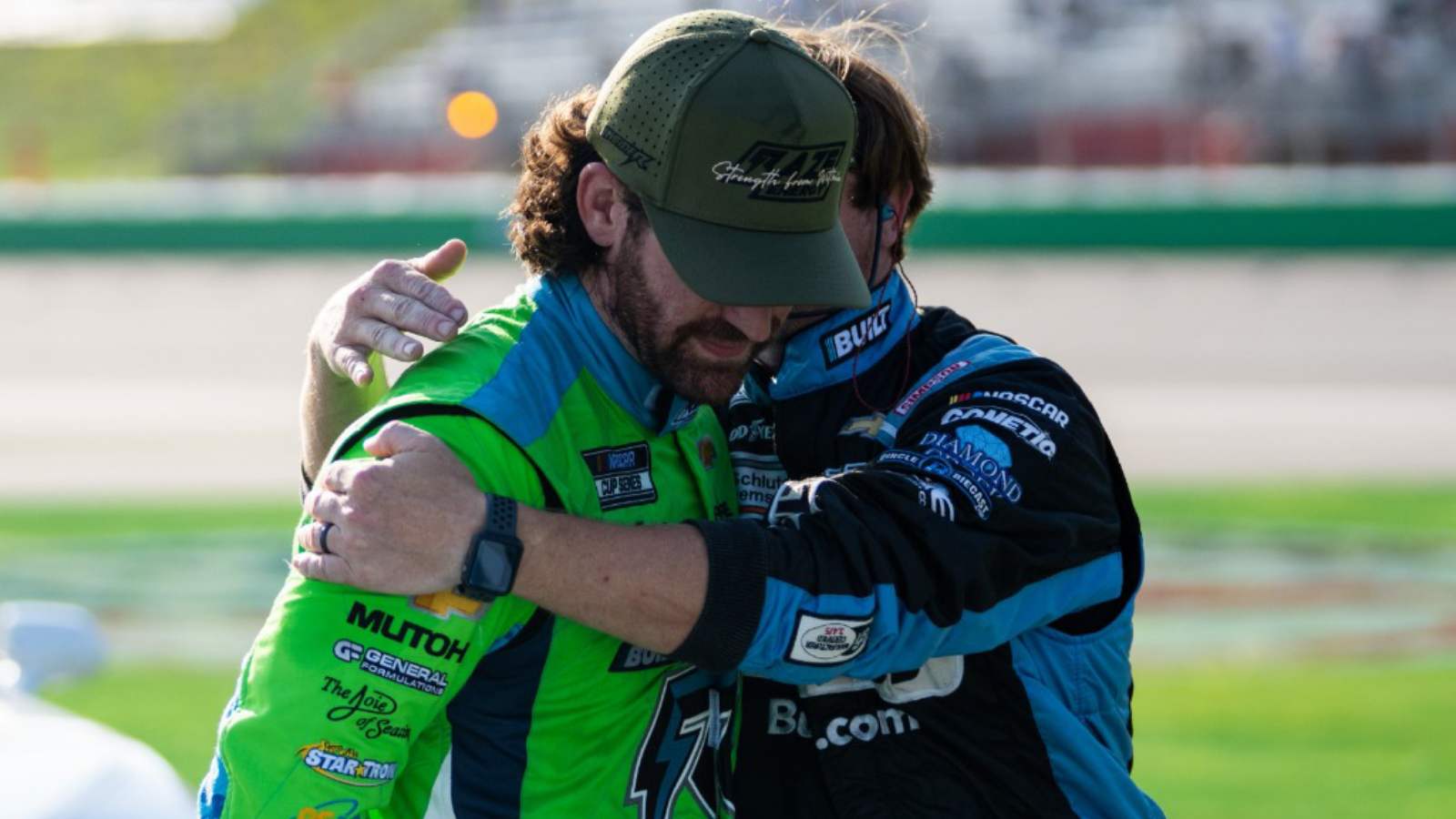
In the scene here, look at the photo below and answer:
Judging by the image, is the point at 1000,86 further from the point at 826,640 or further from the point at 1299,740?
the point at 826,640

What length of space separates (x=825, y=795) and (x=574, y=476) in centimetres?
68

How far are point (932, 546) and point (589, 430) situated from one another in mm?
493

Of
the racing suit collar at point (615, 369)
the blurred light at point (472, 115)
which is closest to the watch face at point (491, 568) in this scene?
the racing suit collar at point (615, 369)

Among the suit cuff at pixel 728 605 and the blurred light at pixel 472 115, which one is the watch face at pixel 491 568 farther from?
the blurred light at pixel 472 115

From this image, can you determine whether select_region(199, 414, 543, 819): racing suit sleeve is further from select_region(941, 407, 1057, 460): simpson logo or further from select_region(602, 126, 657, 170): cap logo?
select_region(941, 407, 1057, 460): simpson logo

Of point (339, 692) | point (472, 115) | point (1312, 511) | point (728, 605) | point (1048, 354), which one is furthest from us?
point (472, 115)

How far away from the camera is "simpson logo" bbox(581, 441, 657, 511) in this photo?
8.80 ft

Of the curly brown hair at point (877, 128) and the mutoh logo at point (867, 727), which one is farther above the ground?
the curly brown hair at point (877, 128)

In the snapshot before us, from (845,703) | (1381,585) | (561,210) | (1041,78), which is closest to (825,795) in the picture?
(845,703)

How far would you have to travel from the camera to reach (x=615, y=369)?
272 centimetres

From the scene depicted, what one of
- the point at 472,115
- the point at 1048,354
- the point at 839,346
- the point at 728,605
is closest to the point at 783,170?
the point at 839,346

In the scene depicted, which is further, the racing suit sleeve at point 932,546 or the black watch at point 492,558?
the racing suit sleeve at point 932,546

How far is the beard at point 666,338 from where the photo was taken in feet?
8.81

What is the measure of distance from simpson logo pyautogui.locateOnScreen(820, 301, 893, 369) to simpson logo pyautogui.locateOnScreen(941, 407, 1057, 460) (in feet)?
0.85
